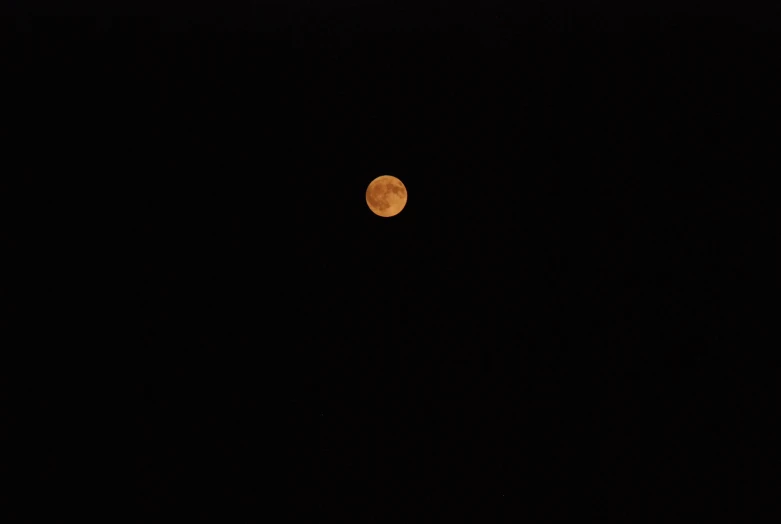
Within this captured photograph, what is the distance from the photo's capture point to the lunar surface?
1.97m

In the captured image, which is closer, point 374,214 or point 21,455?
point 21,455

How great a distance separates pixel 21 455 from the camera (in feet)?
6.04

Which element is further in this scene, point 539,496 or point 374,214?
point 374,214

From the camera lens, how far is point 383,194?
197 cm

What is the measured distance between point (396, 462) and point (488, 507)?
0.82 feet

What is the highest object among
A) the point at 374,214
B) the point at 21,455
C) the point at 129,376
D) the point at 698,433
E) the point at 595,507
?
the point at 374,214

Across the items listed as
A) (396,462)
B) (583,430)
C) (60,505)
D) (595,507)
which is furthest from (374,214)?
(60,505)

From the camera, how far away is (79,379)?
1879 millimetres

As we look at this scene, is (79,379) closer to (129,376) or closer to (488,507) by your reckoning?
(129,376)

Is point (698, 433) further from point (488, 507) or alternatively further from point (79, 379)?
point (79, 379)

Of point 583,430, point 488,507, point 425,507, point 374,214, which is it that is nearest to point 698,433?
point 583,430

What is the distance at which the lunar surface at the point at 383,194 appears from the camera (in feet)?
6.46

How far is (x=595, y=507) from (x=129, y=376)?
3.92 feet

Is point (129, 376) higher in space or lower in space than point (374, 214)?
lower
